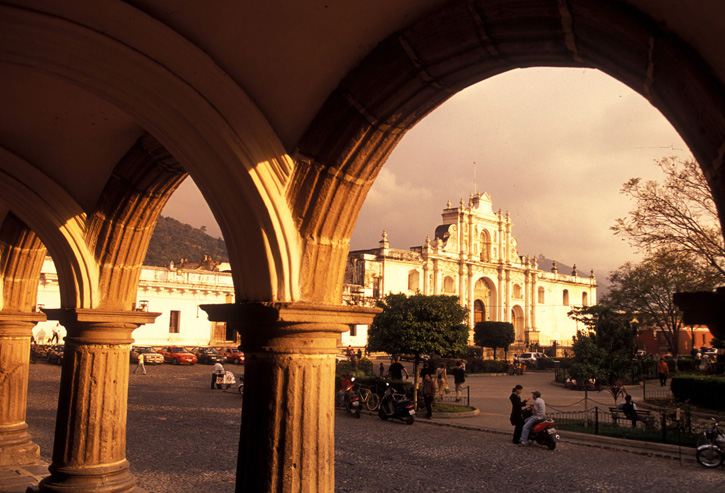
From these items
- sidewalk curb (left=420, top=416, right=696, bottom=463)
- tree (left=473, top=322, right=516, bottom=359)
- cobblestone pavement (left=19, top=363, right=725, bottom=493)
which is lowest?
cobblestone pavement (left=19, top=363, right=725, bottom=493)

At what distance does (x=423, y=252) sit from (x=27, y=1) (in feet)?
131

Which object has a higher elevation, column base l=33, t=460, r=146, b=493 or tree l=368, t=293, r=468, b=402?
tree l=368, t=293, r=468, b=402

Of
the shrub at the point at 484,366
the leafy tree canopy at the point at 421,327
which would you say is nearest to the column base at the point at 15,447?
the leafy tree canopy at the point at 421,327

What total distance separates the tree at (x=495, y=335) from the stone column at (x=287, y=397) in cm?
3352

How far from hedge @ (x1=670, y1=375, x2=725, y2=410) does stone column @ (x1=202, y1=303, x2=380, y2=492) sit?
45.7ft

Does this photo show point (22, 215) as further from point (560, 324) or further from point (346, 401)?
point (560, 324)

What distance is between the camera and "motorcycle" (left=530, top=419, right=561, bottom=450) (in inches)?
392

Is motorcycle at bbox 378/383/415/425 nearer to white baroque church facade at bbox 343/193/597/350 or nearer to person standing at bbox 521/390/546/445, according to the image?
person standing at bbox 521/390/546/445

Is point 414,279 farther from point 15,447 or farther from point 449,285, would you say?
point 15,447

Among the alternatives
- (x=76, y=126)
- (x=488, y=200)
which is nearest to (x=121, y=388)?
(x=76, y=126)

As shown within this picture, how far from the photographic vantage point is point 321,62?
3281mm

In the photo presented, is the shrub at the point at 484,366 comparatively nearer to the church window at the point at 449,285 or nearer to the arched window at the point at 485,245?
the church window at the point at 449,285

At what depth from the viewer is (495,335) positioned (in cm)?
3588

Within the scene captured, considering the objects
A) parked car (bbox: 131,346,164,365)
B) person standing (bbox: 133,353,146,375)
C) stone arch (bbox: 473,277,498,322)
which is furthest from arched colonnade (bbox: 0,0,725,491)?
stone arch (bbox: 473,277,498,322)
